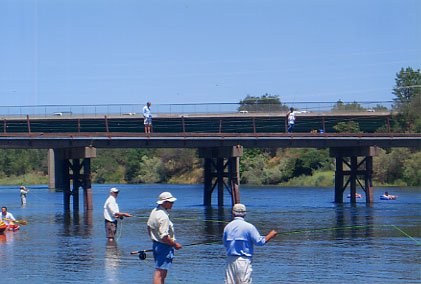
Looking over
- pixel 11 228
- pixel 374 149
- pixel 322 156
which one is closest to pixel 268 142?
pixel 374 149

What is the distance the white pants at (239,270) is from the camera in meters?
12.5

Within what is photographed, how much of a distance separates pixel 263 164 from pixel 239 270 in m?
95.7

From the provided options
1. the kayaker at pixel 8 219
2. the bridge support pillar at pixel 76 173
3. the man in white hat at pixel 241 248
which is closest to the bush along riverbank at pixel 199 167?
the bridge support pillar at pixel 76 173

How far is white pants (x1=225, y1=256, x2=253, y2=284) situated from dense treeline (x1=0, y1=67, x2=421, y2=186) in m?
60.2

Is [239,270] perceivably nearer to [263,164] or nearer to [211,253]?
[211,253]

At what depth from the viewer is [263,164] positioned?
108 metres

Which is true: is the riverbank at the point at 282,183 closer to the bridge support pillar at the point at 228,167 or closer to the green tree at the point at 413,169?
the green tree at the point at 413,169

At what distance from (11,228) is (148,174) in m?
94.3

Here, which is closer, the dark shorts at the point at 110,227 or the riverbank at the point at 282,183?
the dark shorts at the point at 110,227

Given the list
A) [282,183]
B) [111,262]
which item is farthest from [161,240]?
[282,183]

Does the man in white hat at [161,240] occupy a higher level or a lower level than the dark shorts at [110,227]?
higher

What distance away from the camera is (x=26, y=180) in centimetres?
12706

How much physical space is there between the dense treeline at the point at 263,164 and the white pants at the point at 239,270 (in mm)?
60170

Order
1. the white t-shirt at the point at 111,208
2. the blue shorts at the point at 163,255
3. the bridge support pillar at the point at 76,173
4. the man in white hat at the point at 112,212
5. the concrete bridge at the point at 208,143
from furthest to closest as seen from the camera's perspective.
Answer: the bridge support pillar at the point at 76,173
the concrete bridge at the point at 208,143
the white t-shirt at the point at 111,208
the man in white hat at the point at 112,212
the blue shorts at the point at 163,255
